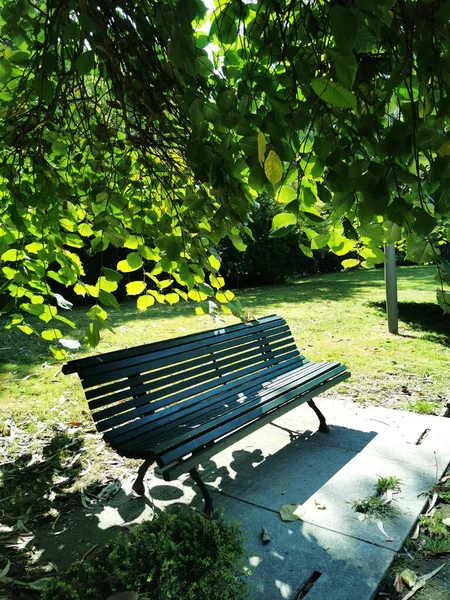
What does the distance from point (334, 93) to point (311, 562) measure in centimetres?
216

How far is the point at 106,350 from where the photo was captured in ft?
23.9

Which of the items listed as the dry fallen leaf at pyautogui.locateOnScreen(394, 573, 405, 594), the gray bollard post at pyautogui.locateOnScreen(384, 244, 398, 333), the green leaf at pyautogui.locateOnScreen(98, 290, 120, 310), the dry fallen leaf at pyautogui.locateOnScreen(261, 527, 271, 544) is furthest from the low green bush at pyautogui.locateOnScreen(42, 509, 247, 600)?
the gray bollard post at pyautogui.locateOnScreen(384, 244, 398, 333)

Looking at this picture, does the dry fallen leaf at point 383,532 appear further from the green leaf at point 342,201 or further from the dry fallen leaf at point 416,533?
the green leaf at point 342,201

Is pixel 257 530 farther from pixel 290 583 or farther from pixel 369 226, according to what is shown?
pixel 369 226

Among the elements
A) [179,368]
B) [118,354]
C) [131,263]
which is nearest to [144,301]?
[131,263]

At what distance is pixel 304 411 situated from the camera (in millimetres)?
4520

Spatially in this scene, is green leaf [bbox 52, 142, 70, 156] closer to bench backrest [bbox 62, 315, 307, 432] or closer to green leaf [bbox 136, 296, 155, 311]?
green leaf [bbox 136, 296, 155, 311]

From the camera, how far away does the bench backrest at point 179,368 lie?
9.58ft

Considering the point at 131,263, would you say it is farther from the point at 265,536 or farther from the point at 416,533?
the point at 416,533

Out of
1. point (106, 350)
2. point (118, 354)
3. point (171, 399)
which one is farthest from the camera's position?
point (106, 350)

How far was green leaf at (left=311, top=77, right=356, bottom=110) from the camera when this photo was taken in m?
1.09

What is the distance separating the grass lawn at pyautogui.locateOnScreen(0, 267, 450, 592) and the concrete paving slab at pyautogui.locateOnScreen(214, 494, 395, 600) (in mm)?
1198

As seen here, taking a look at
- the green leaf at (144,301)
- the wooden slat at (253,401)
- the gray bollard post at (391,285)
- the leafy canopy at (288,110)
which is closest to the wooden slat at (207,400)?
the wooden slat at (253,401)

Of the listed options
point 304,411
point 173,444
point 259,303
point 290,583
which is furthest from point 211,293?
Result: point 259,303
